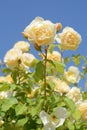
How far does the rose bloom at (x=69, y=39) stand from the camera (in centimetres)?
253

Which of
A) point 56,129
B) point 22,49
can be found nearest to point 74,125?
point 56,129

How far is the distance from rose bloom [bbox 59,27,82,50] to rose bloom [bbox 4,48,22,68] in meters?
0.34

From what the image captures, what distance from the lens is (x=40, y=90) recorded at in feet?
9.07

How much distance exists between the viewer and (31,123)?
8.26 ft

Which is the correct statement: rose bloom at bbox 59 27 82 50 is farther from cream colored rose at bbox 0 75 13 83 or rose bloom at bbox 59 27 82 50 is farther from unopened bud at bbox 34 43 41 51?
cream colored rose at bbox 0 75 13 83

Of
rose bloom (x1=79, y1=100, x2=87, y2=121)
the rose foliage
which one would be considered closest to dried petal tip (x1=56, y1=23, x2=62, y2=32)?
the rose foliage

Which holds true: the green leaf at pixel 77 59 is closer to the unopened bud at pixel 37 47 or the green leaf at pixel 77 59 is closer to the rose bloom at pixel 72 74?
the rose bloom at pixel 72 74

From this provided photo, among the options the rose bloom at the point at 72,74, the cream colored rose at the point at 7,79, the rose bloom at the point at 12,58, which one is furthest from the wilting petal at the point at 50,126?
the rose bloom at the point at 72,74

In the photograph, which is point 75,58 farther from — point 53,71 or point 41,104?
point 41,104

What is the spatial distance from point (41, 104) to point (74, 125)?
0.22 meters

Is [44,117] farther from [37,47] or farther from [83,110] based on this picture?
[37,47]

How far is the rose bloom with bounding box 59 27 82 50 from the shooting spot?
2533 mm

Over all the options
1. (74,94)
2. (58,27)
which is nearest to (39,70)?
(58,27)

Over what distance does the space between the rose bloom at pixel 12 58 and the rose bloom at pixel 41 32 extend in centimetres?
38
